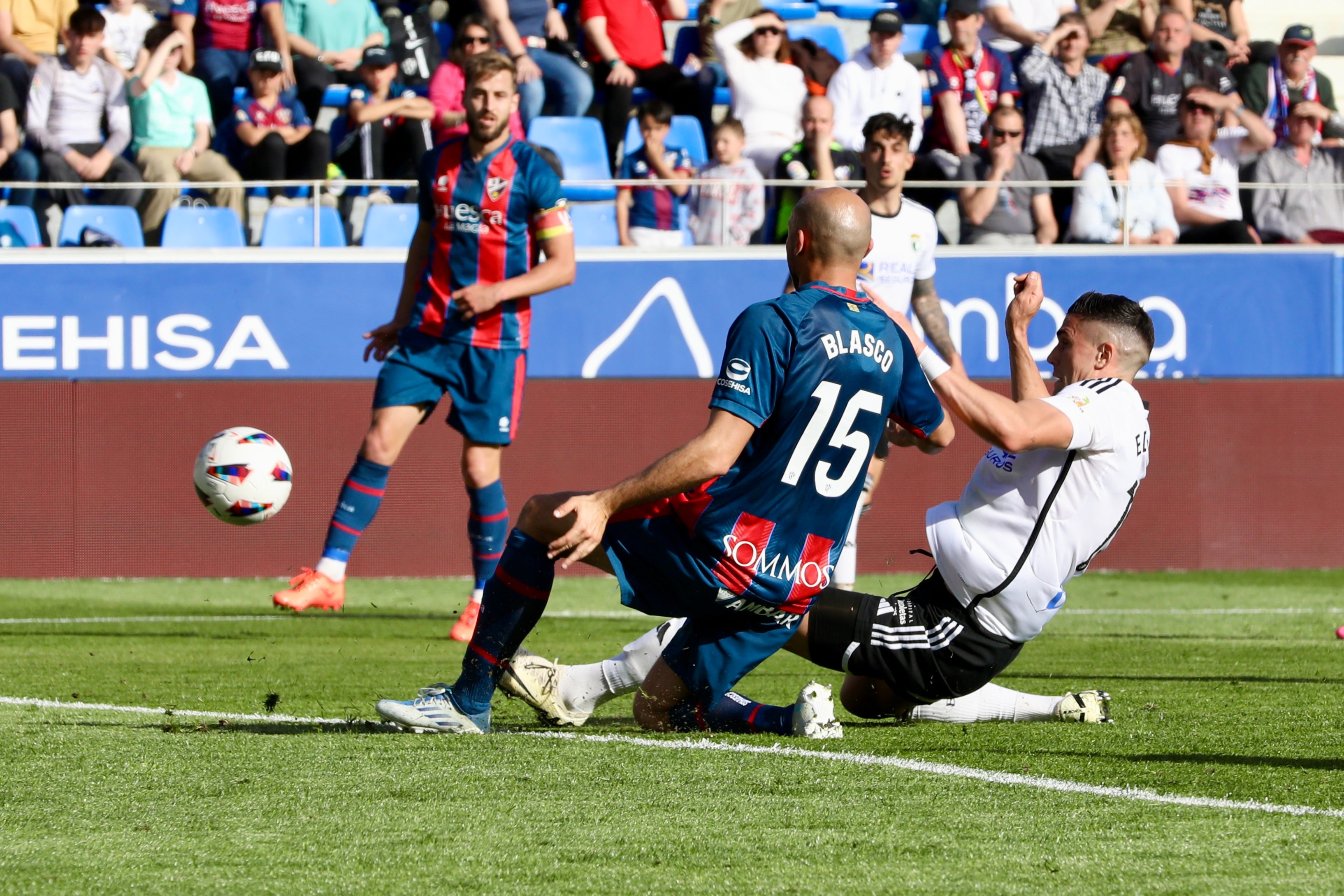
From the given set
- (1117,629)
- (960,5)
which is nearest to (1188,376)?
(960,5)

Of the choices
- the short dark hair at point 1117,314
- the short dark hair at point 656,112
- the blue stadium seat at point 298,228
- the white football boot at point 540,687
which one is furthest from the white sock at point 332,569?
the short dark hair at point 656,112

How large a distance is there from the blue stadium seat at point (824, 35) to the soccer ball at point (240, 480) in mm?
9814

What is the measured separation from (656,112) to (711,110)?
1561 mm

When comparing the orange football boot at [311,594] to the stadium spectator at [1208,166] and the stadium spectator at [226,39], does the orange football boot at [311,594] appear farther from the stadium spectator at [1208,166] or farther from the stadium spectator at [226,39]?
the stadium spectator at [1208,166]

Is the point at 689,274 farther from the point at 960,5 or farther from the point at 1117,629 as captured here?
the point at 1117,629

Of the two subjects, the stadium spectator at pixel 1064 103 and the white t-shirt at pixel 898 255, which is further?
the stadium spectator at pixel 1064 103

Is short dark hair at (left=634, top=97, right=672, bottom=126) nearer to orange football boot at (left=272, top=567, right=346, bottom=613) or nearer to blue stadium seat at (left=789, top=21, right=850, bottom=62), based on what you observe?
blue stadium seat at (left=789, top=21, right=850, bottom=62)

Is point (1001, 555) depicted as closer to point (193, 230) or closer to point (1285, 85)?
point (193, 230)

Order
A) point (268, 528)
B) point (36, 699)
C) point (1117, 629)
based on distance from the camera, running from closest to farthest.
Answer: point (36, 699)
point (1117, 629)
point (268, 528)

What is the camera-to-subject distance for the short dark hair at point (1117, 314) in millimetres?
4875

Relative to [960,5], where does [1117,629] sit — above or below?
below

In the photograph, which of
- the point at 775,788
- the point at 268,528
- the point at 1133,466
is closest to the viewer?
the point at 775,788

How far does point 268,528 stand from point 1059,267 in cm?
625

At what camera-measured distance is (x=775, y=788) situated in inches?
159
